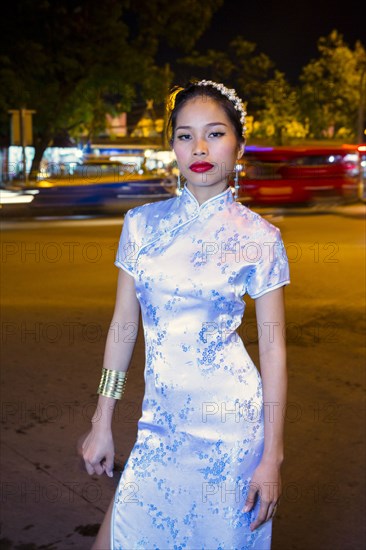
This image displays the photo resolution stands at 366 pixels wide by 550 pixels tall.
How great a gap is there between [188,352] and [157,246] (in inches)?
11.2

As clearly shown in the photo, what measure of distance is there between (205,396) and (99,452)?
336 millimetres

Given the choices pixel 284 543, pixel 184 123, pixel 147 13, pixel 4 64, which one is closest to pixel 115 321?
pixel 184 123

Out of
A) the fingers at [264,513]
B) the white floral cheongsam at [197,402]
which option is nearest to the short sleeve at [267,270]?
the white floral cheongsam at [197,402]

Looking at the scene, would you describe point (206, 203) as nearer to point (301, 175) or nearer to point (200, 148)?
point (200, 148)

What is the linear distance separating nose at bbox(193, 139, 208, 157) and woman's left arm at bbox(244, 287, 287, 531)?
402 mm

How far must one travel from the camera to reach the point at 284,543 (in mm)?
3848

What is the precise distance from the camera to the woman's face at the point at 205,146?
2.29m

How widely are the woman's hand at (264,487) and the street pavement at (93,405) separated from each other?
5.66 ft

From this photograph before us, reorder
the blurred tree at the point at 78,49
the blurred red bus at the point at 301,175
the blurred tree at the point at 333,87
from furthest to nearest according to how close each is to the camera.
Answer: the blurred tree at the point at 333,87 < the blurred tree at the point at 78,49 < the blurred red bus at the point at 301,175

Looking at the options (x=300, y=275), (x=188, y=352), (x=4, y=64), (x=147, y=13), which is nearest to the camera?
(x=188, y=352)

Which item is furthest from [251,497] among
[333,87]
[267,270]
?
[333,87]

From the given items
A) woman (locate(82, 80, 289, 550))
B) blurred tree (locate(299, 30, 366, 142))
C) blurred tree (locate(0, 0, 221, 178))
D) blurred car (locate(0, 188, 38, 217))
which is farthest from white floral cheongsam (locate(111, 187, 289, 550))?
blurred tree (locate(299, 30, 366, 142))

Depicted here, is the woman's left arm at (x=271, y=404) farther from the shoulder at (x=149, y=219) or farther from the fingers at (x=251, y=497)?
the shoulder at (x=149, y=219)

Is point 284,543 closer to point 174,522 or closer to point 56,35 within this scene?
point 174,522
